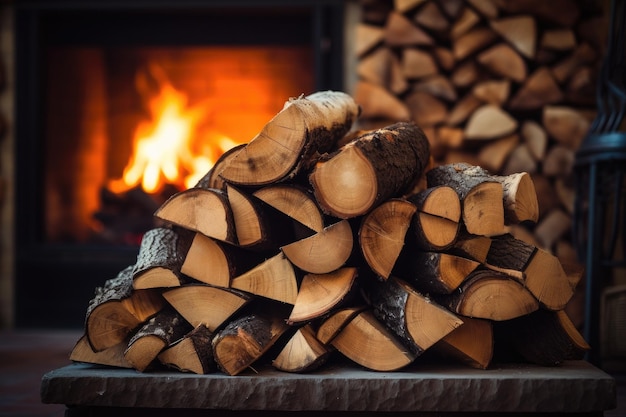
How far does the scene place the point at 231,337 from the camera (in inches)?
68.1

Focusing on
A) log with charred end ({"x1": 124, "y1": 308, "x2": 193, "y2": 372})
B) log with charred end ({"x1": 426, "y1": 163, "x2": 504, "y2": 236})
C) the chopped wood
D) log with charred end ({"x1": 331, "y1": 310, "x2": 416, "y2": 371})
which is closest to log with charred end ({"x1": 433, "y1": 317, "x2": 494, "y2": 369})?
log with charred end ({"x1": 331, "y1": 310, "x2": 416, "y2": 371})

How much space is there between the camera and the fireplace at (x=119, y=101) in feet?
11.9

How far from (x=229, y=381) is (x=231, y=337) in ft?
0.32

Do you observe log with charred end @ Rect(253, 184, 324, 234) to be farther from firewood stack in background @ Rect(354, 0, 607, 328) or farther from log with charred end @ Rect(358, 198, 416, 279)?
firewood stack in background @ Rect(354, 0, 607, 328)

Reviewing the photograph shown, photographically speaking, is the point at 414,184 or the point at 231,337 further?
the point at 414,184

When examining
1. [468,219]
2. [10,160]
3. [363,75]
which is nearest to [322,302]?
[468,219]

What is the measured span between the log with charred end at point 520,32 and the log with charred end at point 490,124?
11.2 inches

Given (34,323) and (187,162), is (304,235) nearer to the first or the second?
(187,162)

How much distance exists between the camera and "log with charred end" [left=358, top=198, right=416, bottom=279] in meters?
1.75

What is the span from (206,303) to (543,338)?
0.82 meters

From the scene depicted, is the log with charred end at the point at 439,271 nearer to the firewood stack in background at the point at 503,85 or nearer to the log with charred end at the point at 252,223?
the log with charred end at the point at 252,223

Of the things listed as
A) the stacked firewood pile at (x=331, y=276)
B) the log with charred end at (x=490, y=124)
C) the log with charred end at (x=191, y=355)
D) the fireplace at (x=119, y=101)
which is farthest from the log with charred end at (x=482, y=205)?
the fireplace at (x=119, y=101)

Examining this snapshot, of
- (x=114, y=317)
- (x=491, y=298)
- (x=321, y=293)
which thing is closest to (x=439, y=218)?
(x=491, y=298)

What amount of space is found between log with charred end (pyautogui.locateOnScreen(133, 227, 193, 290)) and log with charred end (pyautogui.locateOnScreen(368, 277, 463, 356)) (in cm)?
52
